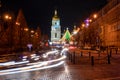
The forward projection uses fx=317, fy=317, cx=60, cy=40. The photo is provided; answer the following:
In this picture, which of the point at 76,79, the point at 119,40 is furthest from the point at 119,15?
the point at 76,79

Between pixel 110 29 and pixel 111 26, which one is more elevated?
pixel 111 26

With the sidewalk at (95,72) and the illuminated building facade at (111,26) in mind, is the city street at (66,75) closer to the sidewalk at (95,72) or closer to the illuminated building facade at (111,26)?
the sidewalk at (95,72)

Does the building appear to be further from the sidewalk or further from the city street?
the city street

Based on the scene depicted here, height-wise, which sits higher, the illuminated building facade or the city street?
the illuminated building facade

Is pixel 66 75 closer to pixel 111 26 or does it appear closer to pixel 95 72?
pixel 95 72

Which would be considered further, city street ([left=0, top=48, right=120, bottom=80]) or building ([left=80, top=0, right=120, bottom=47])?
building ([left=80, top=0, right=120, bottom=47])

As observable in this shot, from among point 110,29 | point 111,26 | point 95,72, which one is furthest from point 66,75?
point 110,29

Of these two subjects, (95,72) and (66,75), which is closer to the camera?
(66,75)

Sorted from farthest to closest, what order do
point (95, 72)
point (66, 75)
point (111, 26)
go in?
point (111, 26) → point (95, 72) → point (66, 75)

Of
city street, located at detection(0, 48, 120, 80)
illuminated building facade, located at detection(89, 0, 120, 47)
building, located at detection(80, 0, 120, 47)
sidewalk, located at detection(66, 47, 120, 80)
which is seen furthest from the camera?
building, located at detection(80, 0, 120, 47)

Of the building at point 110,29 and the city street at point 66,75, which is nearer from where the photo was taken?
the city street at point 66,75

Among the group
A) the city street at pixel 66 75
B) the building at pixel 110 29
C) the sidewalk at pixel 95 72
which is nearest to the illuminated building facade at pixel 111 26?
the building at pixel 110 29

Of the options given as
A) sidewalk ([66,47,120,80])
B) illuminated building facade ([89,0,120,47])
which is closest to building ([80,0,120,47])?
illuminated building facade ([89,0,120,47])

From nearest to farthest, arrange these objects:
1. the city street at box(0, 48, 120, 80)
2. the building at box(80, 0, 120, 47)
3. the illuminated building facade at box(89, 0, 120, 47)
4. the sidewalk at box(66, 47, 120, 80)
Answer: the city street at box(0, 48, 120, 80) < the sidewalk at box(66, 47, 120, 80) < the illuminated building facade at box(89, 0, 120, 47) < the building at box(80, 0, 120, 47)
